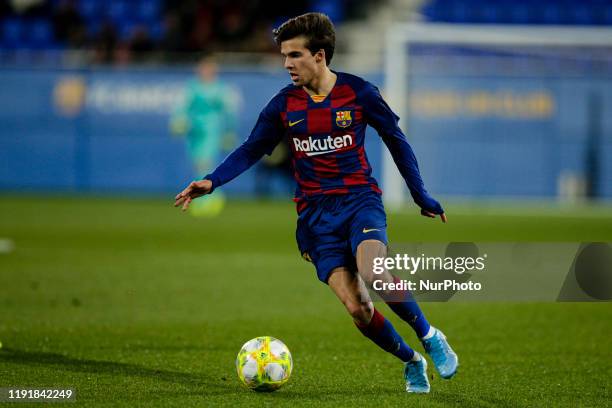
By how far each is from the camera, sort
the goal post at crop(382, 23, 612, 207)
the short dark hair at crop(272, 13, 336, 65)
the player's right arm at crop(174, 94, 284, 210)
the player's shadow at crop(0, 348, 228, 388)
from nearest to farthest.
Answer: the short dark hair at crop(272, 13, 336, 65) → the player's right arm at crop(174, 94, 284, 210) → the player's shadow at crop(0, 348, 228, 388) → the goal post at crop(382, 23, 612, 207)

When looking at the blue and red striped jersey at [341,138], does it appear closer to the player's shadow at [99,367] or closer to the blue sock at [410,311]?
the blue sock at [410,311]

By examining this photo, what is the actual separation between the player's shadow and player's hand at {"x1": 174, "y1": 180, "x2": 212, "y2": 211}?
1012mm

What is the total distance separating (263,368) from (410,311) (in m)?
0.83

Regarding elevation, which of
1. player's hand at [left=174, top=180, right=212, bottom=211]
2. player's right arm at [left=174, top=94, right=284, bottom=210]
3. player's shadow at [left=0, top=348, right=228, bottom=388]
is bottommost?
player's shadow at [left=0, top=348, right=228, bottom=388]

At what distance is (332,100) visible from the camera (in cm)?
562

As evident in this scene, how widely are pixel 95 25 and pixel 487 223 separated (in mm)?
11713

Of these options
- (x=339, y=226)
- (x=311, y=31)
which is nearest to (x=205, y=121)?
(x=311, y=31)

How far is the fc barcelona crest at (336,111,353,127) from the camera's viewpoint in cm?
558

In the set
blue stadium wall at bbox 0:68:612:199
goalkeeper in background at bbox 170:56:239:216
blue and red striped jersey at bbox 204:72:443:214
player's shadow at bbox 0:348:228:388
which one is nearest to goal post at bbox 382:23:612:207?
blue stadium wall at bbox 0:68:612:199

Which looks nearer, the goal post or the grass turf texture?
the grass turf texture

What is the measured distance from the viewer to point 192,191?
18.1ft

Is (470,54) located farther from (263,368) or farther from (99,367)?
(263,368)

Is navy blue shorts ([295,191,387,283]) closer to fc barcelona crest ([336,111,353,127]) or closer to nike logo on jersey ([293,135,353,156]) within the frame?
nike logo on jersey ([293,135,353,156])

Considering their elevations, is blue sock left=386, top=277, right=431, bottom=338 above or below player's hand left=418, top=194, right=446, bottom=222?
below
